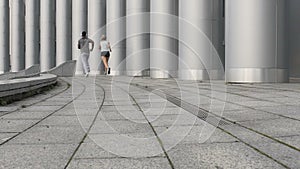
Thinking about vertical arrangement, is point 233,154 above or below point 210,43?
below

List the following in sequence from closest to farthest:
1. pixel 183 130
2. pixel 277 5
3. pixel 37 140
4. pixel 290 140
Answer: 1. pixel 290 140
2. pixel 37 140
3. pixel 183 130
4. pixel 277 5

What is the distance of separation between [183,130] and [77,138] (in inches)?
44.8

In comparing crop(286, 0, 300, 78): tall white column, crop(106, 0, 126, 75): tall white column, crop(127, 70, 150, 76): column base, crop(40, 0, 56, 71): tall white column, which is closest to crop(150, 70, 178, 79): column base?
crop(127, 70, 150, 76): column base

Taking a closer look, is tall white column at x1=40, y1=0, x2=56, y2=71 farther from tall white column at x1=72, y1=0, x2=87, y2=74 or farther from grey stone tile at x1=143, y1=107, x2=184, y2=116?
grey stone tile at x1=143, y1=107, x2=184, y2=116

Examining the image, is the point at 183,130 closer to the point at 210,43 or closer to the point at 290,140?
the point at 290,140

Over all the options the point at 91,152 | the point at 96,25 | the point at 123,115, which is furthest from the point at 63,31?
the point at 91,152

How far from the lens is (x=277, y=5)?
10.1m

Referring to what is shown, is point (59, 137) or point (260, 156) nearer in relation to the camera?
point (260, 156)

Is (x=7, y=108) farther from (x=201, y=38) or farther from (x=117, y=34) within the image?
(x=117, y=34)

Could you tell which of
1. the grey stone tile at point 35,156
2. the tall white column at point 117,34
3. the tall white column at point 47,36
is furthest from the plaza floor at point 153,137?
the tall white column at point 47,36

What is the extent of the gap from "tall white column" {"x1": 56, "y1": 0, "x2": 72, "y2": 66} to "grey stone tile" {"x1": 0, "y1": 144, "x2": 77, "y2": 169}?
2890cm

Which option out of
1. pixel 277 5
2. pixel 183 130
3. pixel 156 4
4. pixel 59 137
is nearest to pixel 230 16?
pixel 277 5

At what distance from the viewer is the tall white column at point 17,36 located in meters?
35.4

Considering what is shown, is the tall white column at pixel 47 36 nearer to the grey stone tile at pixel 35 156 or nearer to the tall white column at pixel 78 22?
the tall white column at pixel 78 22
